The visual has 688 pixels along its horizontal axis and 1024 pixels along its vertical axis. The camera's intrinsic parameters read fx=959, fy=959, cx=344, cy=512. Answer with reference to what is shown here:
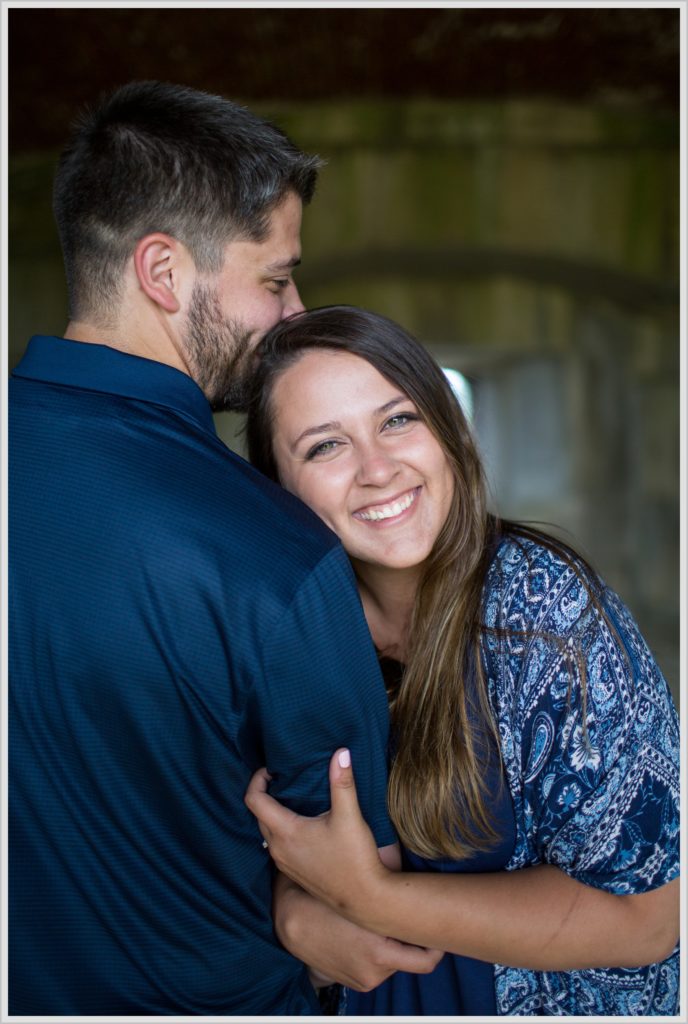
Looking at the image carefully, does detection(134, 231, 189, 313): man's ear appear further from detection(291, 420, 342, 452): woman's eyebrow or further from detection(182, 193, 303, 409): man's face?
detection(291, 420, 342, 452): woman's eyebrow

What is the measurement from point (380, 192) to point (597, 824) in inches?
165

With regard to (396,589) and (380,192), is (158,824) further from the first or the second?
(380,192)

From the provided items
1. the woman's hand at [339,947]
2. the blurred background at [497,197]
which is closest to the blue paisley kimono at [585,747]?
the woman's hand at [339,947]

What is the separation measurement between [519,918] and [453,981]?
10.0 inches

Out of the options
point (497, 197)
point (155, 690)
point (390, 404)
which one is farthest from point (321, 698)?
point (497, 197)

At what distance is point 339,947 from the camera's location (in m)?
1.35

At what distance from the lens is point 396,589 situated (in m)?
1.74

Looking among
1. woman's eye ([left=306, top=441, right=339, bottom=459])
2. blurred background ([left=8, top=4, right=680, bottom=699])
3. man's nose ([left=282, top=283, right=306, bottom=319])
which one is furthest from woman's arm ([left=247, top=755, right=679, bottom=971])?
blurred background ([left=8, top=4, right=680, bottom=699])

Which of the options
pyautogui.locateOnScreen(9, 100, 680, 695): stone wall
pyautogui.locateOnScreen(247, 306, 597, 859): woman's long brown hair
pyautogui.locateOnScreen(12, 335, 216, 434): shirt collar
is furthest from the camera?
pyautogui.locateOnScreen(9, 100, 680, 695): stone wall

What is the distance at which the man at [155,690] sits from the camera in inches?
44.6

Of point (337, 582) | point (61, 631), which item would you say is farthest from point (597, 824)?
point (61, 631)

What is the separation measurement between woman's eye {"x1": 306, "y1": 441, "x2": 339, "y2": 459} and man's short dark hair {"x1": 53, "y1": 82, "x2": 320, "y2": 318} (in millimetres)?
335

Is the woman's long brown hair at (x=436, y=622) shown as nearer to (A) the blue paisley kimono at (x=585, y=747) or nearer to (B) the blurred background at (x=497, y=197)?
(A) the blue paisley kimono at (x=585, y=747)

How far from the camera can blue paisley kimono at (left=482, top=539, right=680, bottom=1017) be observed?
4.29 ft
